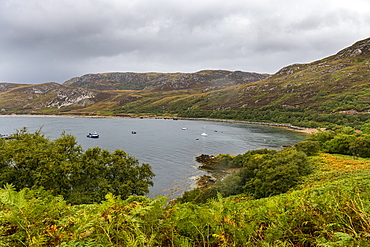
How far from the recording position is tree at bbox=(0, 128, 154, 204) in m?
19.0

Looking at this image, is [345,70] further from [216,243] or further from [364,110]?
[216,243]

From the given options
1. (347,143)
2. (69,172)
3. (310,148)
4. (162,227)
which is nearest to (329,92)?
(347,143)

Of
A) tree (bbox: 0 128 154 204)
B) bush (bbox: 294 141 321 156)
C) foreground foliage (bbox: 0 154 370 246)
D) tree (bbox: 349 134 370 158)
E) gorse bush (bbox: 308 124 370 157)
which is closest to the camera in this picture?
foreground foliage (bbox: 0 154 370 246)

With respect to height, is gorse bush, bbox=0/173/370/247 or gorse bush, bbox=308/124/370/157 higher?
gorse bush, bbox=0/173/370/247

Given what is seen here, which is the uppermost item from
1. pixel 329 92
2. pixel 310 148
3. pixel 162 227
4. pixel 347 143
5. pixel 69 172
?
pixel 329 92

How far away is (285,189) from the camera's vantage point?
20.0 m

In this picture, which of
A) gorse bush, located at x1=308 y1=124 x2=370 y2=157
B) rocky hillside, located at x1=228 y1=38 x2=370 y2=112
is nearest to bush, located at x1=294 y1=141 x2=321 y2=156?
gorse bush, located at x1=308 y1=124 x2=370 y2=157

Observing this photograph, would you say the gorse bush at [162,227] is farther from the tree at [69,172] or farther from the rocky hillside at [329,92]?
the rocky hillside at [329,92]

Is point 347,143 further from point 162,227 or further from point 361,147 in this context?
point 162,227

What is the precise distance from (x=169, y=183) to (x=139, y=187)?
1420 centimetres

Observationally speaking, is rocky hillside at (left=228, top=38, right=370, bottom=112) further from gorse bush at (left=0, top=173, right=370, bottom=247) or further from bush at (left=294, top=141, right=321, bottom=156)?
gorse bush at (left=0, top=173, right=370, bottom=247)

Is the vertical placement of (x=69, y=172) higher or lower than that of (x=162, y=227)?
lower

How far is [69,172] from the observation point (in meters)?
20.7

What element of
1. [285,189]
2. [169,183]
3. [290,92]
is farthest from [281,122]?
[285,189]
